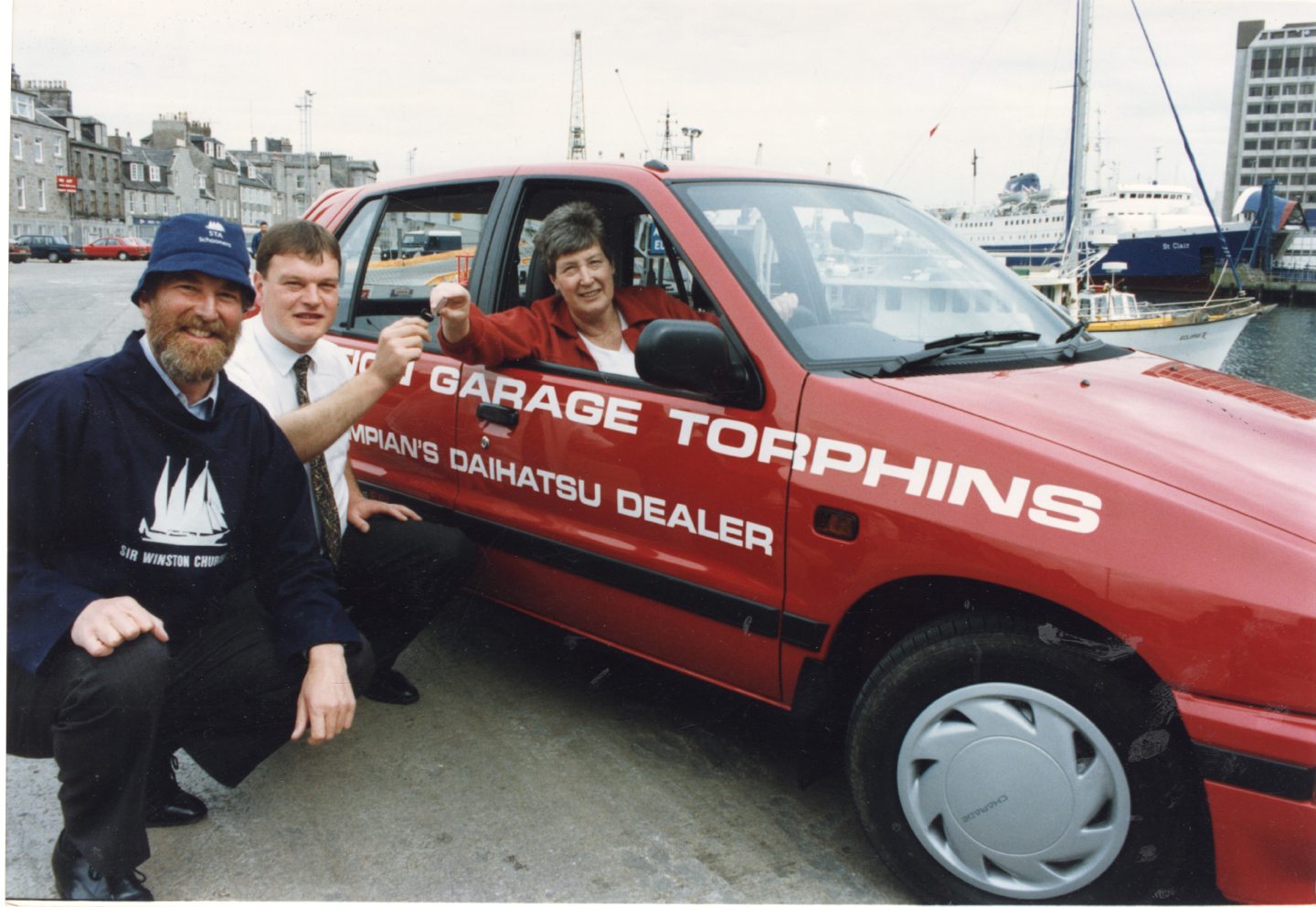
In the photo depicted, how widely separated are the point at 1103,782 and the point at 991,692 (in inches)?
9.8

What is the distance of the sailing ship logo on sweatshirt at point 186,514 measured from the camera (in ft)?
7.26

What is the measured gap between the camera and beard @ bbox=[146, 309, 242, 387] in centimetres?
223

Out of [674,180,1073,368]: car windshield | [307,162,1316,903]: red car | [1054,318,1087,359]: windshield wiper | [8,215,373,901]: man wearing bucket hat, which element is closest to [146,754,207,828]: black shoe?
[8,215,373,901]: man wearing bucket hat

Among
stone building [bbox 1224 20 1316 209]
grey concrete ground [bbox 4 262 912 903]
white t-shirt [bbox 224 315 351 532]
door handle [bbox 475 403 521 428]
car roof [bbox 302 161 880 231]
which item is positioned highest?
stone building [bbox 1224 20 1316 209]

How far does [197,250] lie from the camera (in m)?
2.23

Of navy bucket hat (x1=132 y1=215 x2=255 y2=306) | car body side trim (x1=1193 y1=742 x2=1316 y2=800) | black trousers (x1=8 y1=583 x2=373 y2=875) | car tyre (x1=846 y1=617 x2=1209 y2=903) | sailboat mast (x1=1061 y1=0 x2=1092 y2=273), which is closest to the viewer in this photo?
car body side trim (x1=1193 y1=742 x2=1316 y2=800)

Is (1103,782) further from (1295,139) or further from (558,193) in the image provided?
(1295,139)

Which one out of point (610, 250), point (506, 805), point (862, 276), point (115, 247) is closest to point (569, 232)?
point (610, 250)

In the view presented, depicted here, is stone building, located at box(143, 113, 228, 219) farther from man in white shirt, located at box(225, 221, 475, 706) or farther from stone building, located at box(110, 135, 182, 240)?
man in white shirt, located at box(225, 221, 475, 706)

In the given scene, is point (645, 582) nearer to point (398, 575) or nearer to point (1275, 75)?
point (398, 575)

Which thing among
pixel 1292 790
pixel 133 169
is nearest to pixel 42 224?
pixel 133 169

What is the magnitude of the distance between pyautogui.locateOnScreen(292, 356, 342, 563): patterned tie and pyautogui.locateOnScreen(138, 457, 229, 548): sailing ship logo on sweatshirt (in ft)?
1.63

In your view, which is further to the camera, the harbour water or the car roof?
the harbour water

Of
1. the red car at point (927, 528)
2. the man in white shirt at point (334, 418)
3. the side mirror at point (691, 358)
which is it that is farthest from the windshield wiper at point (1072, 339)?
the man in white shirt at point (334, 418)
